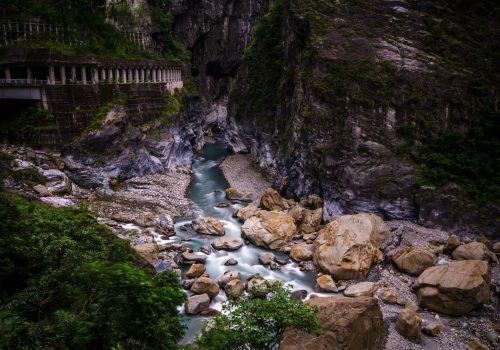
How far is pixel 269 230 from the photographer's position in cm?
3023

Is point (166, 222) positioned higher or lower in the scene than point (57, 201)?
lower

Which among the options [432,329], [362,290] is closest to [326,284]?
[362,290]

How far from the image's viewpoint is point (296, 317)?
13227 millimetres

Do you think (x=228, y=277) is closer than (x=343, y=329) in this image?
No

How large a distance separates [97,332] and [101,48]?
4194cm

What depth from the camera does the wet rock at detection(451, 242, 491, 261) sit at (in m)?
25.1

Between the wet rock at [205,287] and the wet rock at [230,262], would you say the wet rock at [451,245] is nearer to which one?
the wet rock at [230,262]

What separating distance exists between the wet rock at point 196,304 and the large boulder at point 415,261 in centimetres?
1279

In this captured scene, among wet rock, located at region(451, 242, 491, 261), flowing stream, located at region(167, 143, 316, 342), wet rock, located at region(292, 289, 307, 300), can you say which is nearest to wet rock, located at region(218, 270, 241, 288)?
flowing stream, located at region(167, 143, 316, 342)

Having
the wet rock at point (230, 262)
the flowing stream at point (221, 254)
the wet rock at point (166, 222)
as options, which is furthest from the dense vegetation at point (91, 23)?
the wet rock at point (230, 262)

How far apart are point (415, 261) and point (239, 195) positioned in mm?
20004

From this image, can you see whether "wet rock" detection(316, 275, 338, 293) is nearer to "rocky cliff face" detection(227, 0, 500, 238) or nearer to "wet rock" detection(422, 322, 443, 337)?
"wet rock" detection(422, 322, 443, 337)

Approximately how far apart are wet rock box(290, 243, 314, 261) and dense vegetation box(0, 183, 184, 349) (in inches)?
556

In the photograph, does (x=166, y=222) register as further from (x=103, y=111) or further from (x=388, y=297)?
(x=388, y=297)
